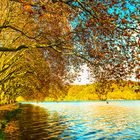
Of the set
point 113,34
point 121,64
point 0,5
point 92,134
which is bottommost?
point 92,134

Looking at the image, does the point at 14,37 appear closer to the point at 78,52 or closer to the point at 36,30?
the point at 36,30

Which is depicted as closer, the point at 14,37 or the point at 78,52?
the point at 78,52

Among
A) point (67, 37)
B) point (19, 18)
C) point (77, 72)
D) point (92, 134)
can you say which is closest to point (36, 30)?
point (19, 18)

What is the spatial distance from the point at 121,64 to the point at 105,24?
3.79 meters

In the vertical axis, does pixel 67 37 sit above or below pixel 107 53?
above

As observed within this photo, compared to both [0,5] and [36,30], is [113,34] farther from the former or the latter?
[0,5]

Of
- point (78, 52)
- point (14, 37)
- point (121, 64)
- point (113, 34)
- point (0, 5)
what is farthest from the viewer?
point (14, 37)

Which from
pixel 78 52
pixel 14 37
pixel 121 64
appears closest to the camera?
pixel 121 64

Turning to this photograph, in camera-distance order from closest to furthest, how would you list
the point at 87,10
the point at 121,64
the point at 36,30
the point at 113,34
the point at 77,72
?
1. the point at 87,10
2. the point at 113,34
3. the point at 121,64
4. the point at 77,72
5. the point at 36,30

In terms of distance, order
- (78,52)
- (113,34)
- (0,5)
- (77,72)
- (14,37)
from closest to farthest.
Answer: (113,34) < (78,52) < (77,72) < (0,5) < (14,37)

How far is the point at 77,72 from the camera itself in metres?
28.8

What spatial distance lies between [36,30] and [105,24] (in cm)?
1708

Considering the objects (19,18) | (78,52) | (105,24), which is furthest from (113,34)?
(19,18)

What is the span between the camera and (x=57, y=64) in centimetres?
3362
